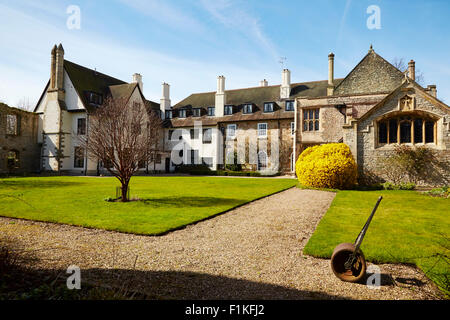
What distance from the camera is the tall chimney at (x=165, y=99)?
40.8 m

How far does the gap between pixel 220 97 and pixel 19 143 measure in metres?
24.5

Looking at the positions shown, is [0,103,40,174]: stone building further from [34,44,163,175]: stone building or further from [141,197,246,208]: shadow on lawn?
[141,197,246,208]: shadow on lawn

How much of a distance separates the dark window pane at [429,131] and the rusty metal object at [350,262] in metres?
16.7

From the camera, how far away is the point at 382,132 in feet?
59.8

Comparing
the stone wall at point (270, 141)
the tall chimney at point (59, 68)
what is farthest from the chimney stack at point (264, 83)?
the tall chimney at point (59, 68)

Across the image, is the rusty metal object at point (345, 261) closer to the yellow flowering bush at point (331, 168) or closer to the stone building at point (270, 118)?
the yellow flowering bush at point (331, 168)

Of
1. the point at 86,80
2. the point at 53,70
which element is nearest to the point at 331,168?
the point at 86,80

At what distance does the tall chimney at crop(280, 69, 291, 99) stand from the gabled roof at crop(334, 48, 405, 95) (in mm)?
8985

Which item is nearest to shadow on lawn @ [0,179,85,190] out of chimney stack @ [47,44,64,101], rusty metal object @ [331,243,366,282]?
chimney stack @ [47,44,64,101]

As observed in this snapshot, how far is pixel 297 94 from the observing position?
3322 centimetres
